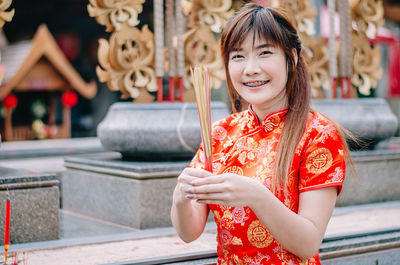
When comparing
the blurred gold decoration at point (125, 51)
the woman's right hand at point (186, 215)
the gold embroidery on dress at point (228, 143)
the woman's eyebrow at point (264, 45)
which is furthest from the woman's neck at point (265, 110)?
the blurred gold decoration at point (125, 51)

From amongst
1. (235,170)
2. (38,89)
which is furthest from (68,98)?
(235,170)

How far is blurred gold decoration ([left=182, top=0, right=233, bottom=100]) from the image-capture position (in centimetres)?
482

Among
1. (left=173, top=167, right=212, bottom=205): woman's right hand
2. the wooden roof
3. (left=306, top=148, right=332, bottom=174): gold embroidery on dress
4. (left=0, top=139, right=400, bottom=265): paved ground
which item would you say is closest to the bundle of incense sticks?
(left=173, top=167, right=212, bottom=205): woman's right hand

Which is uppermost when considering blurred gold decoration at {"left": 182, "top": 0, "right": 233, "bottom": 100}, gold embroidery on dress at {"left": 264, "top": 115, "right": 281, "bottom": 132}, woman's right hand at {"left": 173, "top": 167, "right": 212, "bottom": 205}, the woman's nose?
blurred gold decoration at {"left": 182, "top": 0, "right": 233, "bottom": 100}

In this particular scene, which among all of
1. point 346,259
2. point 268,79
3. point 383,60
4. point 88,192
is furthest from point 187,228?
point 383,60

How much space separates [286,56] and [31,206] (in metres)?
2.09

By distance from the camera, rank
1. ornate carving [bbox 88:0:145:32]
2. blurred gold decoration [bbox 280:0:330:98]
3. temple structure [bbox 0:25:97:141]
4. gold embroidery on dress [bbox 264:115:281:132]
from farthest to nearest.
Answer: temple structure [bbox 0:25:97:141]
blurred gold decoration [bbox 280:0:330:98]
ornate carving [bbox 88:0:145:32]
gold embroidery on dress [bbox 264:115:281:132]

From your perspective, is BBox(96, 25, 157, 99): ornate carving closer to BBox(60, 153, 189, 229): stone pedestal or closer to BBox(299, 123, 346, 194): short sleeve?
BBox(60, 153, 189, 229): stone pedestal

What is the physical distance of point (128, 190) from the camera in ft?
13.0

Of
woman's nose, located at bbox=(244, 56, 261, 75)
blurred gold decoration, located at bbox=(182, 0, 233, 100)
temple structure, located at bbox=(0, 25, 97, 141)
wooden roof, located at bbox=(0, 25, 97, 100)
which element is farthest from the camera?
temple structure, located at bbox=(0, 25, 97, 141)

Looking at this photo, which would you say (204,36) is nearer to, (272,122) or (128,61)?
(128,61)

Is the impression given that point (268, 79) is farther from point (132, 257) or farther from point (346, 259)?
point (346, 259)

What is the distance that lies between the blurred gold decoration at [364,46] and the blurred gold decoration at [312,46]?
1.12 ft

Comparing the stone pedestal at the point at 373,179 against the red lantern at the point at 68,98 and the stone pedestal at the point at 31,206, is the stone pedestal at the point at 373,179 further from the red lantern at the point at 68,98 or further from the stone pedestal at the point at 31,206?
the red lantern at the point at 68,98
